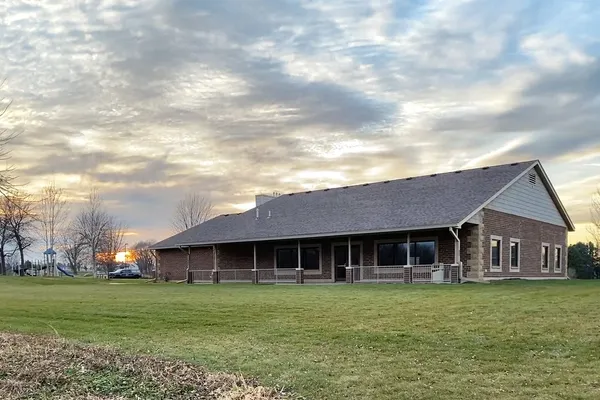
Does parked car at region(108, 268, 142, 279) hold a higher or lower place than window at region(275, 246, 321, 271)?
lower

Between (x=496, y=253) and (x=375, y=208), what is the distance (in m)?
6.16

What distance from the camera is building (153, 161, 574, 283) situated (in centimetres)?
2408

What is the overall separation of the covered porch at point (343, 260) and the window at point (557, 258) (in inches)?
413

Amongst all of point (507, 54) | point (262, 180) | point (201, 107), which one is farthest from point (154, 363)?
point (262, 180)

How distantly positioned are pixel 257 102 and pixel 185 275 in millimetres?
20937

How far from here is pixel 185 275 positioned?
37.4 m

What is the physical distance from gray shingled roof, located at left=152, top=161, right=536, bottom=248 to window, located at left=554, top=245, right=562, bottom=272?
7.34 m

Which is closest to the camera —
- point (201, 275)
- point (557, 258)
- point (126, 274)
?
point (557, 258)

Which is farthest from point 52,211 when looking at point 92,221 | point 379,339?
point 379,339

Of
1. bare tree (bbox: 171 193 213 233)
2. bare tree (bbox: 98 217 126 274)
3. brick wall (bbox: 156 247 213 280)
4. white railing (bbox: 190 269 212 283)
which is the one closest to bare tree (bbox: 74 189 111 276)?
bare tree (bbox: 98 217 126 274)

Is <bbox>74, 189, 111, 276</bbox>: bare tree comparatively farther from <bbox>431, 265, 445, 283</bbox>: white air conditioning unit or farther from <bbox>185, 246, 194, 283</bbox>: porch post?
<bbox>431, 265, 445, 283</bbox>: white air conditioning unit

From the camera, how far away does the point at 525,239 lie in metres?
28.1

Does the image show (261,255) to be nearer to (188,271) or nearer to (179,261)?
(188,271)

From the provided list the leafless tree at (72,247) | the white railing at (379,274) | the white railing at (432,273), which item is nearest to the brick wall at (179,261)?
the white railing at (379,274)
